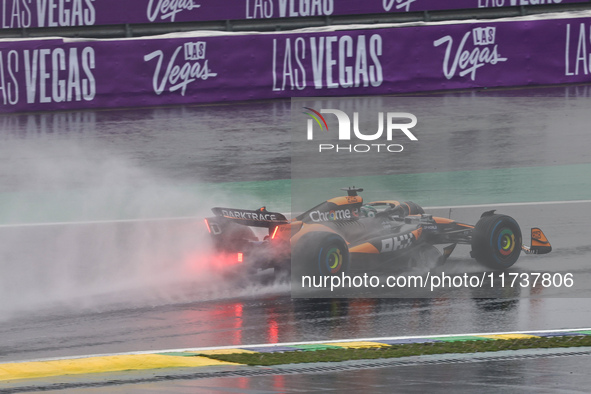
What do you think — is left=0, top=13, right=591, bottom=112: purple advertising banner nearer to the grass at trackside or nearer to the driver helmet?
the driver helmet

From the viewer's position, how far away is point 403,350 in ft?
28.7

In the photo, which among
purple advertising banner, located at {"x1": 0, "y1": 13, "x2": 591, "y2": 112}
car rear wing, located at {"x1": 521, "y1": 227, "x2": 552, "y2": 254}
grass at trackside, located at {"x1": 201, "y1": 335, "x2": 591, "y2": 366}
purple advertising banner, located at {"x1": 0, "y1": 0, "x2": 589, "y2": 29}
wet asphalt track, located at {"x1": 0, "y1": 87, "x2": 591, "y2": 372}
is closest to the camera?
grass at trackside, located at {"x1": 201, "y1": 335, "x2": 591, "y2": 366}

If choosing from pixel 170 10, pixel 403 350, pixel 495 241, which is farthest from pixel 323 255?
pixel 170 10

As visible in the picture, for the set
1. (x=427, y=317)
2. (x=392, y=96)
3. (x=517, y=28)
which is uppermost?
(x=517, y=28)

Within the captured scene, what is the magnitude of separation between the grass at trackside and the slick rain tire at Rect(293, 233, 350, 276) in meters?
1.91

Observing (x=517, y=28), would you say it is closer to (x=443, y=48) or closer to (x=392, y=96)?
(x=443, y=48)

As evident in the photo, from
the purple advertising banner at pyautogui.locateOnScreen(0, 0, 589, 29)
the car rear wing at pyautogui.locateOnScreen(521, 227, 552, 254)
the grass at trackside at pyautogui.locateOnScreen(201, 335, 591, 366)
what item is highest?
the purple advertising banner at pyautogui.locateOnScreen(0, 0, 589, 29)

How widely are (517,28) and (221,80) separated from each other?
21.3 feet

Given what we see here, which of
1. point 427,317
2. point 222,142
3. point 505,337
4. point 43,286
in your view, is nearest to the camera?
point 505,337

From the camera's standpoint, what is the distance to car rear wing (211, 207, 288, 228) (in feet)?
36.5

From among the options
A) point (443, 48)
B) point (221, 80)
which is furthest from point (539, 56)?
point (221, 80)

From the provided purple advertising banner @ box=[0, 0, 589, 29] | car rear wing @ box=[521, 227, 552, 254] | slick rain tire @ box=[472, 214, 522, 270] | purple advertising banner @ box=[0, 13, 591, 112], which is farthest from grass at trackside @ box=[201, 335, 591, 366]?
purple advertising banner @ box=[0, 0, 589, 29]

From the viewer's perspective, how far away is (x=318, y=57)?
20.0 m

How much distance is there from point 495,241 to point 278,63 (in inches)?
381
